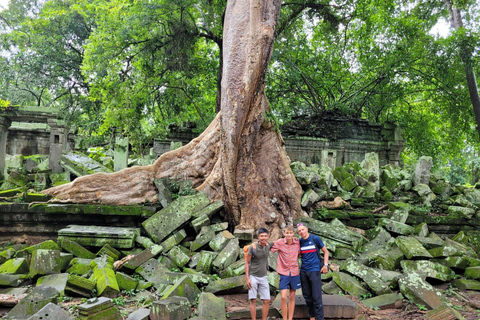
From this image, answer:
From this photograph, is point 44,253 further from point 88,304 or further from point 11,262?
point 88,304

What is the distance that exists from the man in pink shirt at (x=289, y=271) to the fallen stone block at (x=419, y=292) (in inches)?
58.4

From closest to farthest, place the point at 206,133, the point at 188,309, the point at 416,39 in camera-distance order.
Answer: the point at 188,309 < the point at 206,133 < the point at 416,39

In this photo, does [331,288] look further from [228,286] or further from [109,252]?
[109,252]

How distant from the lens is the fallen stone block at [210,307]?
3.04 meters

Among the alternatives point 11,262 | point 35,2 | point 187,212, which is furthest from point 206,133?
point 35,2

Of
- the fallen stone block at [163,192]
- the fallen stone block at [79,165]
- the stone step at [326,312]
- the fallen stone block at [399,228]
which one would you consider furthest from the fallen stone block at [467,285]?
the fallen stone block at [79,165]

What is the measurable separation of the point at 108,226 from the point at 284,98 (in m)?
10.3

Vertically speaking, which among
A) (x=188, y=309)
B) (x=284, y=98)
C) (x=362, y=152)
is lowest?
(x=188, y=309)

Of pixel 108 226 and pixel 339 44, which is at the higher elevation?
pixel 339 44

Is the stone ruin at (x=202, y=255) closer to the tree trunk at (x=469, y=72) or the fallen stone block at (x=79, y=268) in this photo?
the fallen stone block at (x=79, y=268)

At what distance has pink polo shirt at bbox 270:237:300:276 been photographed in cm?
310

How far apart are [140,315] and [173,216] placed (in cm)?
207

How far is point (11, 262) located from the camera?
3.83 metres

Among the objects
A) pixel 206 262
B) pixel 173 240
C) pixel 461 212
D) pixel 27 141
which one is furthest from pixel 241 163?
pixel 27 141
